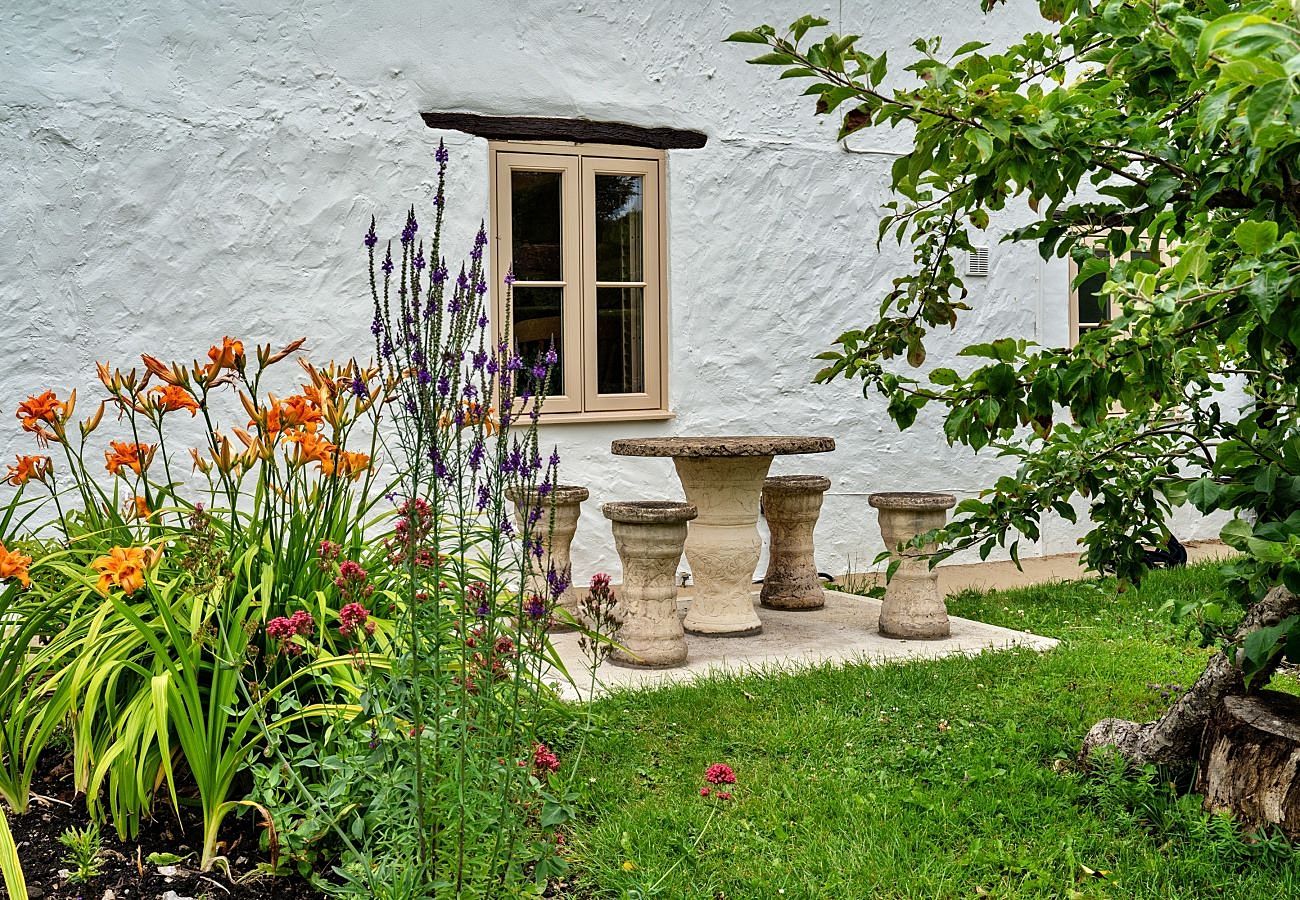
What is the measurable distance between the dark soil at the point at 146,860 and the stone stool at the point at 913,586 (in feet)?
10.2

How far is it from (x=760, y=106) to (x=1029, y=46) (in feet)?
13.5

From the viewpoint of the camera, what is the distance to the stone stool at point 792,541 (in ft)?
18.4

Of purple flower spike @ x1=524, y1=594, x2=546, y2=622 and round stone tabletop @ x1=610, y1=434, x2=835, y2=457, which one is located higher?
round stone tabletop @ x1=610, y1=434, x2=835, y2=457

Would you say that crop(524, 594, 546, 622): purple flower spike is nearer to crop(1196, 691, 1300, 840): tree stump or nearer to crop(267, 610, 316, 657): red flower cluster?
crop(267, 610, 316, 657): red flower cluster

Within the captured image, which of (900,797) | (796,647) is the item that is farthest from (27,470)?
(796,647)

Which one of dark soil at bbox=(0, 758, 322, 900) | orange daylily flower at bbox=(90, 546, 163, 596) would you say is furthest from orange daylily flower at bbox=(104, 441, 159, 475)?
dark soil at bbox=(0, 758, 322, 900)

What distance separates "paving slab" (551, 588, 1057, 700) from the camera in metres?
4.40

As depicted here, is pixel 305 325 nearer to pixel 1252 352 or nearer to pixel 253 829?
pixel 253 829

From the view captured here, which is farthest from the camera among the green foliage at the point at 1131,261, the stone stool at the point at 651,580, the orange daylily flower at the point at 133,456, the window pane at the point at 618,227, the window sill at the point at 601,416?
the window pane at the point at 618,227

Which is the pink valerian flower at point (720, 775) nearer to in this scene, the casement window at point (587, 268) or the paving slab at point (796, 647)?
the paving slab at point (796, 647)

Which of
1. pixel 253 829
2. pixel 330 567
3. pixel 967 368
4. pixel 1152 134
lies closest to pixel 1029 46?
pixel 1152 134

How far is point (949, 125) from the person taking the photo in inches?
86.2

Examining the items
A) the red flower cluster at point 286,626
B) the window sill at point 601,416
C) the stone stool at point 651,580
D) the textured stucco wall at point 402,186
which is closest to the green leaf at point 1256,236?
the red flower cluster at point 286,626

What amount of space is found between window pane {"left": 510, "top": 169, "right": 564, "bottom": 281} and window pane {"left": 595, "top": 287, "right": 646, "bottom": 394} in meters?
0.33
